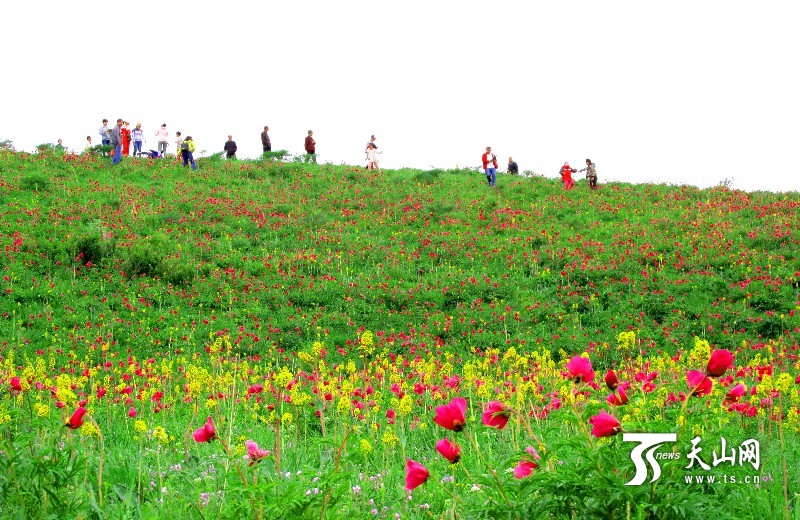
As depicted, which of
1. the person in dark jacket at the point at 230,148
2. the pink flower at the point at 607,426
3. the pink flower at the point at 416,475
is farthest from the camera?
the person in dark jacket at the point at 230,148

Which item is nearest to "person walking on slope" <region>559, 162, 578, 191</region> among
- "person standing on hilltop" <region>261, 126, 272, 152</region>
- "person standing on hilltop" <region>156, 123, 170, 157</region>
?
"person standing on hilltop" <region>261, 126, 272, 152</region>

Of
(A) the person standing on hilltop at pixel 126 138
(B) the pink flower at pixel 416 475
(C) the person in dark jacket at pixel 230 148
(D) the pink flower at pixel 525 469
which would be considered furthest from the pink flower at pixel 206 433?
(C) the person in dark jacket at pixel 230 148

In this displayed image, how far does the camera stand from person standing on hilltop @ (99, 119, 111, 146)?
2682 cm

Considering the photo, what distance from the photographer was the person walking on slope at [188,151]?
26.1 m

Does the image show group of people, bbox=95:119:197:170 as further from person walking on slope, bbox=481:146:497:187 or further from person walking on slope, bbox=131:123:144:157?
person walking on slope, bbox=481:146:497:187

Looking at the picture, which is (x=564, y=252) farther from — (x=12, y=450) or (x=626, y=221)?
(x=12, y=450)

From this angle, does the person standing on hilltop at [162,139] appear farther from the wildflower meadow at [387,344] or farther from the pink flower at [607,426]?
the pink flower at [607,426]

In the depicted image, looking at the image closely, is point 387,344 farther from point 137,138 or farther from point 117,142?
point 137,138

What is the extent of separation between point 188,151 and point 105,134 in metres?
3.54

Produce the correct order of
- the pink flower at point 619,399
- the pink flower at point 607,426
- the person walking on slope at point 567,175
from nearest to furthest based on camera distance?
the pink flower at point 607,426
the pink flower at point 619,399
the person walking on slope at point 567,175

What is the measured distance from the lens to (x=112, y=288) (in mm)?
15750

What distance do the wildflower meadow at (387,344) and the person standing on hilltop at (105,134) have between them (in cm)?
225

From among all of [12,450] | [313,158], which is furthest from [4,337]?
[313,158]

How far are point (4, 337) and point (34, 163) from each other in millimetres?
12408
